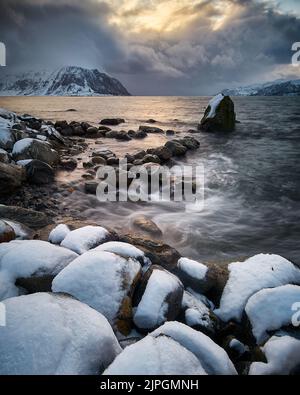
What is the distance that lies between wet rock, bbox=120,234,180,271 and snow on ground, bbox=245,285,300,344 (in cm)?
125

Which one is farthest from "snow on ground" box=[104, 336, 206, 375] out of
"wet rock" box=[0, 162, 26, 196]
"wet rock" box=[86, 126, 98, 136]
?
"wet rock" box=[86, 126, 98, 136]

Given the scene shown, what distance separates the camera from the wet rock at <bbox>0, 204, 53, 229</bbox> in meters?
5.12

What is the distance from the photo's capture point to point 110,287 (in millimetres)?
2871

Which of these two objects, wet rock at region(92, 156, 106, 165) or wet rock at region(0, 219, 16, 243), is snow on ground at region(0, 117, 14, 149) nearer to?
wet rock at region(92, 156, 106, 165)

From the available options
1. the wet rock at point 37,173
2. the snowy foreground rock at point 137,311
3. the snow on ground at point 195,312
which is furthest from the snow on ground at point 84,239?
the wet rock at point 37,173

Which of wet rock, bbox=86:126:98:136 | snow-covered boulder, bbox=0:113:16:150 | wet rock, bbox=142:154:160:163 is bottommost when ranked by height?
wet rock, bbox=142:154:160:163

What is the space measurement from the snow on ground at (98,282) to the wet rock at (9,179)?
491cm

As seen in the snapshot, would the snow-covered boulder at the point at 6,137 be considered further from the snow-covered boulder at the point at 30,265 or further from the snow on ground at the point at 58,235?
the snow-covered boulder at the point at 30,265

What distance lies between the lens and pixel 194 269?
3.69m

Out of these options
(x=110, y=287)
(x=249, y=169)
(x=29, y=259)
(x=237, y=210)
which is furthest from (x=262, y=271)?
(x=249, y=169)

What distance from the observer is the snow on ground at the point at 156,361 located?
78.3 inches
